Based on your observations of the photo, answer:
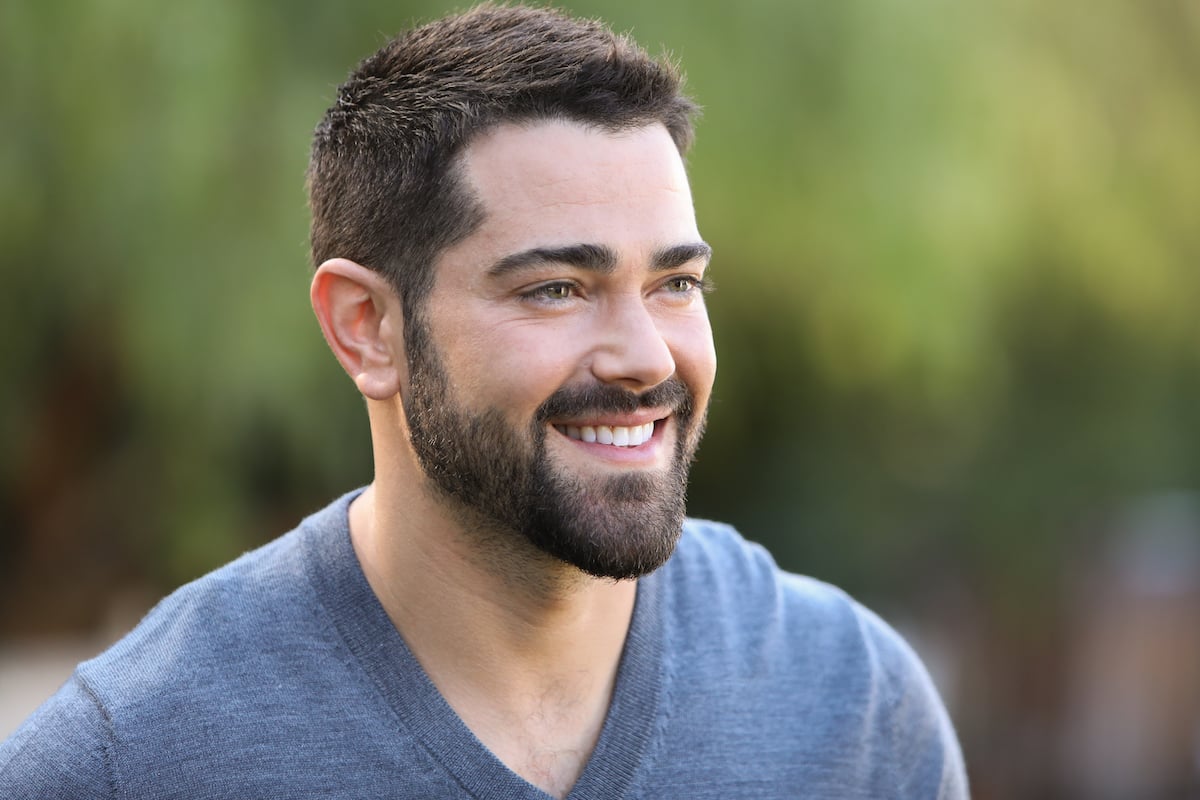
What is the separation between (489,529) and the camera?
2.07 metres

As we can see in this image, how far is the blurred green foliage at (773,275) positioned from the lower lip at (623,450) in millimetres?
2541

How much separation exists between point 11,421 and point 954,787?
336 cm

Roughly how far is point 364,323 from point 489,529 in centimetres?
38

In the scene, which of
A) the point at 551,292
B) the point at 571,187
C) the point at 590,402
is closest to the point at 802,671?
the point at 590,402

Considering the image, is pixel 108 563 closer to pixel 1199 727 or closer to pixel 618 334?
pixel 618 334

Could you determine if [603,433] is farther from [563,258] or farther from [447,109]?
[447,109]

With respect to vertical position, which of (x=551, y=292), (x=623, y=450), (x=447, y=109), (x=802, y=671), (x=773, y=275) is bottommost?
(x=802, y=671)

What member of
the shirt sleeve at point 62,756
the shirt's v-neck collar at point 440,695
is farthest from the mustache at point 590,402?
the shirt sleeve at point 62,756

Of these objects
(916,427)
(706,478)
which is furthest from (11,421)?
(916,427)

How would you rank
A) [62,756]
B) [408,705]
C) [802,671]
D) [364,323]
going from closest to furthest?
1. [62,756]
2. [408,705]
3. [364,323]
4. [802,671]

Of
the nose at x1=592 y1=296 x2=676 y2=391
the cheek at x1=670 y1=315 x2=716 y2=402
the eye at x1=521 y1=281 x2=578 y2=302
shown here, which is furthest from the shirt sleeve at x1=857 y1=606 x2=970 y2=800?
the eye at x1=521 y1=281 x2=578 y2=302

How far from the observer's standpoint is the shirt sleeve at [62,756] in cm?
191

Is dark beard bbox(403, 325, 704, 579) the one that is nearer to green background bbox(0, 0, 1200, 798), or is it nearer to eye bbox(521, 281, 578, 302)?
eye bbox(521, 281, 578, 302)

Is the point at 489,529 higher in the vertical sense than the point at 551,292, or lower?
lower
